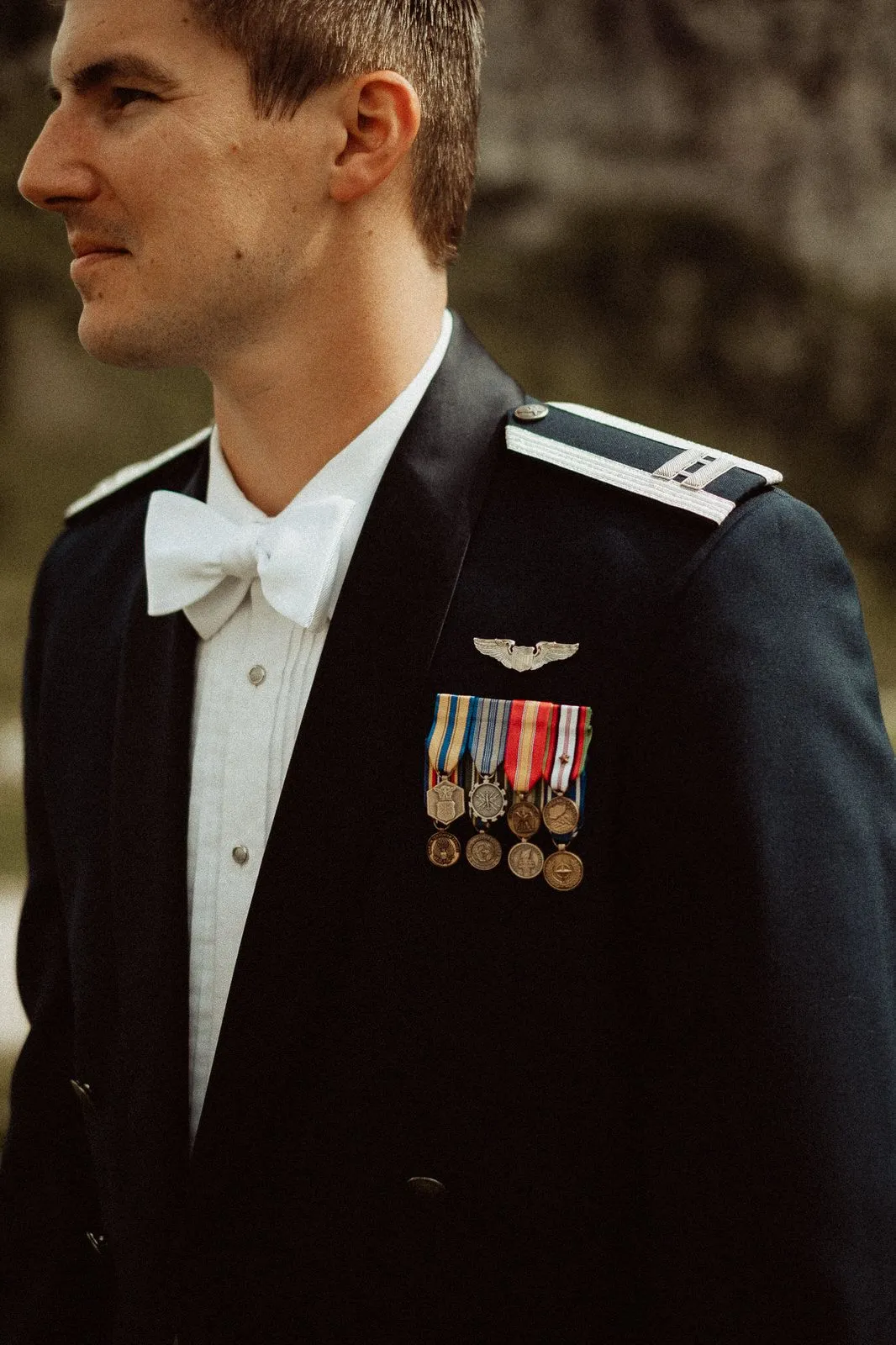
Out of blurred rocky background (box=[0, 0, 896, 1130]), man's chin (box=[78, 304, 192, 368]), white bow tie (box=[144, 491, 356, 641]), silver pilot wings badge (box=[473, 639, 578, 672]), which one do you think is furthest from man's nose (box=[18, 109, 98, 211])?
blurred rocky background (box=[0, 0, 896, 1130])

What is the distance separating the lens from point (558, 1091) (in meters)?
1.23

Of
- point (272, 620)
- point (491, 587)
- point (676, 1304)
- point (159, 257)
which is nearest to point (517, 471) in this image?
point (491, 587)

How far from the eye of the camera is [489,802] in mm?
1259

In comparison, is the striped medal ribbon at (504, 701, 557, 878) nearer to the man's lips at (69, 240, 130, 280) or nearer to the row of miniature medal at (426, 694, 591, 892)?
the row of miniature medal at (426, 694, 591, 892)

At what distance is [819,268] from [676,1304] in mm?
3357

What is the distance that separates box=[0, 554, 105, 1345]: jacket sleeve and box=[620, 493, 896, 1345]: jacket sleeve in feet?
2.41

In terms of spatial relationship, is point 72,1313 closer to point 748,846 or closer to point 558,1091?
point 558,1091

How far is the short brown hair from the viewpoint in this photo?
52.1 inches

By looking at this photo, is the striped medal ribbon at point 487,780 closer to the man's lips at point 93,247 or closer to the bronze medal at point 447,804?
the bronze medal at point 447,804

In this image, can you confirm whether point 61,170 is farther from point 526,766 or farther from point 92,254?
point 526,766

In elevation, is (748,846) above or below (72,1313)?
above

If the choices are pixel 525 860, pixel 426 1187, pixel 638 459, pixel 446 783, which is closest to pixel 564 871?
pixel 525 860

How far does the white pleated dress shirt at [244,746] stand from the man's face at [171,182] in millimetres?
177

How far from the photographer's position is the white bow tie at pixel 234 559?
1.35 meters
